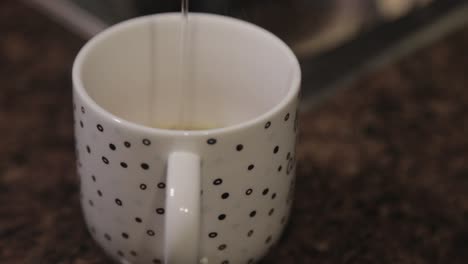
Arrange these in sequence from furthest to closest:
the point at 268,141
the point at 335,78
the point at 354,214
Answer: the point at 335,78 → the point at 354,214 → the point at 268,141

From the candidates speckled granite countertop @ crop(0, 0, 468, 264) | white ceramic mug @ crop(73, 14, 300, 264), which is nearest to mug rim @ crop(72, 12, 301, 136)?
white ceramic mug @ crop(73, 14, 300, 264)

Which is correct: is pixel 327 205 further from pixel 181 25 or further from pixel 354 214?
pixel 181 25

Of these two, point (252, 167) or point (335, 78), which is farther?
point (335, 78)

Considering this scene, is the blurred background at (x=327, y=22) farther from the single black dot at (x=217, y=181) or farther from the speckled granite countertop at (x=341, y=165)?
the single black dot at (x=217, y=181)

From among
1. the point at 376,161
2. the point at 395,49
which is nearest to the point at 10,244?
the point at 376,161

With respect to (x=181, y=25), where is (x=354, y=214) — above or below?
below

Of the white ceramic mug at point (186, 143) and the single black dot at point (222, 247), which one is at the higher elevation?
the white ceramic mug at point (186, 143)

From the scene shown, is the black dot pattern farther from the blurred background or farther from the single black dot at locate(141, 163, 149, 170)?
the blurred background

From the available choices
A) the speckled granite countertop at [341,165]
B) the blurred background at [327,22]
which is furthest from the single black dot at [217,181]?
the blurred background at [327,22]
